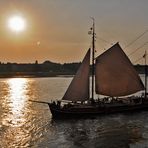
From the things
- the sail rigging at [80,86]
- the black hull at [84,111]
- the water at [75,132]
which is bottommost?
the water at [75,132]

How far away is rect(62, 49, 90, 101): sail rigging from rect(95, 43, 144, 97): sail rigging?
416 cm

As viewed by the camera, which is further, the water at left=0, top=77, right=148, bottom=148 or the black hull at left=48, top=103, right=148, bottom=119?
the black hull at left=48, top=103, right=148, bottom=119

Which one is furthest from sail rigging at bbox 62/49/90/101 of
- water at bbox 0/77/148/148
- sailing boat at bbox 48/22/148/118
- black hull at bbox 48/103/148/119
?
water at bbox 0/77/148/148

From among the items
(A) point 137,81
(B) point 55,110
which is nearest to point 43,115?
(B) point 55,110

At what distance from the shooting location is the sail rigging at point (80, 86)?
213 feet

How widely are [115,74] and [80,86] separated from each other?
918cm

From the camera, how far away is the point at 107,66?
2761 inches

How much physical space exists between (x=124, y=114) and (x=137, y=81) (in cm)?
717

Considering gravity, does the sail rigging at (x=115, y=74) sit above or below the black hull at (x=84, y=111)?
above

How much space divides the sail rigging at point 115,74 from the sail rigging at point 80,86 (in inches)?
164

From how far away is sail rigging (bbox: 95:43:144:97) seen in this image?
69938 mm

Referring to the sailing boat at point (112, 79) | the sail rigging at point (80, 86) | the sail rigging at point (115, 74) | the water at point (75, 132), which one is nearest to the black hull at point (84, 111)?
the sailing boat at point (112, 79)

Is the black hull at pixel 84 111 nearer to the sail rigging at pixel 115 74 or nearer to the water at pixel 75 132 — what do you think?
the water at pixel 75 132

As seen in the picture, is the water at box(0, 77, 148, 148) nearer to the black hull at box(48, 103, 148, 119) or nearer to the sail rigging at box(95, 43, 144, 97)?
the black hull at box(48, 103, 148, 119)
